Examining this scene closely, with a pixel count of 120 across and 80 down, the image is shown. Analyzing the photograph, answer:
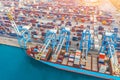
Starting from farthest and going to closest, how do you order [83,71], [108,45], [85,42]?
[85,42] < [108,45] < [83,71]

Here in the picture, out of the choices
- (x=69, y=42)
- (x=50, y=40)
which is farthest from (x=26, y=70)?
(x=69, y=42)

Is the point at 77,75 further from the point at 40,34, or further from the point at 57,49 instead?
the point at 40,34

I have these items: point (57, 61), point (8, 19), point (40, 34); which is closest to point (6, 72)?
point (57, 61)

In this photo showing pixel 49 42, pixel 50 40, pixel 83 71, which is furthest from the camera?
pixel 50 40

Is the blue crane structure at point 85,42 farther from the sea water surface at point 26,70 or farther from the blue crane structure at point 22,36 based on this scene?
the blue crane structure at point 22,36

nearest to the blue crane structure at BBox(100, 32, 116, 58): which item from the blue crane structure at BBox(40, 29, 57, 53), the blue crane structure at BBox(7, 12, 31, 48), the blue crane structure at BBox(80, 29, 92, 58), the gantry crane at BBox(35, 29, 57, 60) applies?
the blue crane structure at BBox(80, 29, 92, 58)

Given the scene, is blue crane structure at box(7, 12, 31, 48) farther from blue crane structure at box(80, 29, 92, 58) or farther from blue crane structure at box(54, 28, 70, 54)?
blue crane structure at box(80, 29, 92, 58)

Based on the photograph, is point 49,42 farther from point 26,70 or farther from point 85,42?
point 85,42

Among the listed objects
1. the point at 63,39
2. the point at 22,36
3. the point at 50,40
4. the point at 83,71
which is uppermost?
the point at 22,36

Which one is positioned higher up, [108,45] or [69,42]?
[69,42]
